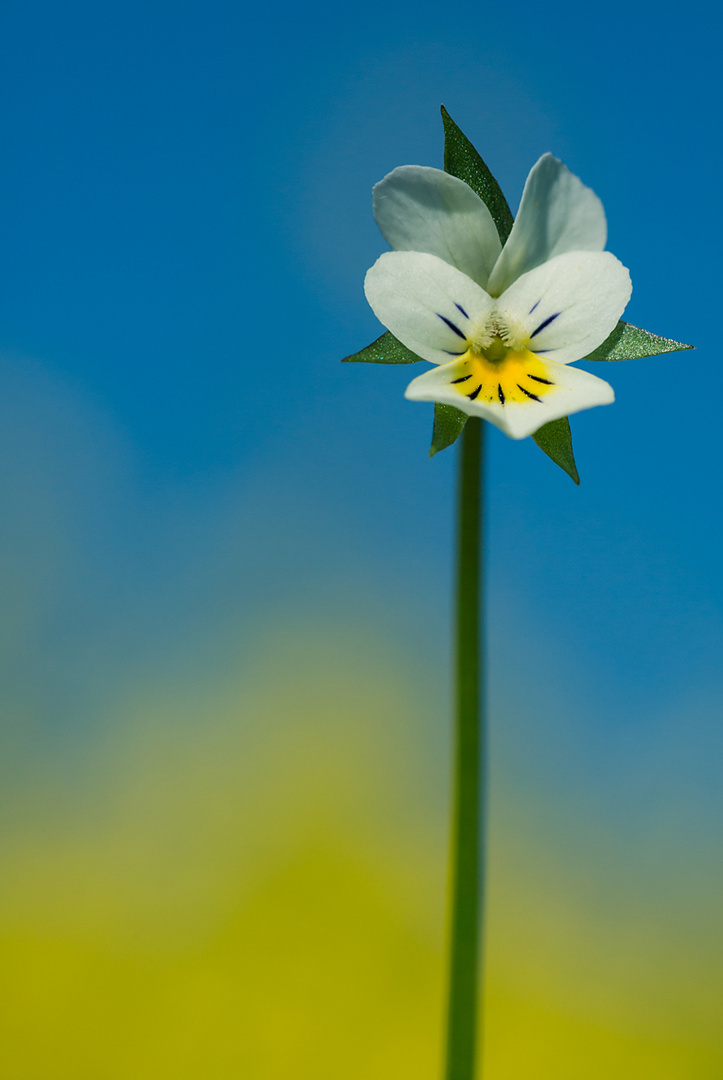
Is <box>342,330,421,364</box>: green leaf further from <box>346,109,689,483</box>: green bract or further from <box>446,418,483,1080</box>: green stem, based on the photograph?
<box>446,418,483,1080</box>: green stem

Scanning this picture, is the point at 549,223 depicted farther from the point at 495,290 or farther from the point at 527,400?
the point at 527,400

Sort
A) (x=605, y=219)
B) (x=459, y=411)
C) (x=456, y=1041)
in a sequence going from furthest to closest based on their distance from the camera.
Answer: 1. (x=605, y=219)
2. (x=459, y=411)
3. (x=456, y=1041)

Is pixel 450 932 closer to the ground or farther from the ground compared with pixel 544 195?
closer to the ground

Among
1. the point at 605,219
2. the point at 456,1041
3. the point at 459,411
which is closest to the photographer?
the point at 456,1041

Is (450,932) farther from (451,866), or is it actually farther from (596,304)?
(596,304)

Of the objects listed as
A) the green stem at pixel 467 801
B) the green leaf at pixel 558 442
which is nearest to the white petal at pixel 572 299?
the green leaf at pixel 558 442

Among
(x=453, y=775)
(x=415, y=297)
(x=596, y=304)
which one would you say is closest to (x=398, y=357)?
(x=415, y=297)

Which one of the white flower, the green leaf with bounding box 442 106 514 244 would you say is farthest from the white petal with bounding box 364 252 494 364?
the green leaf with bounding box 442 106 514 244
